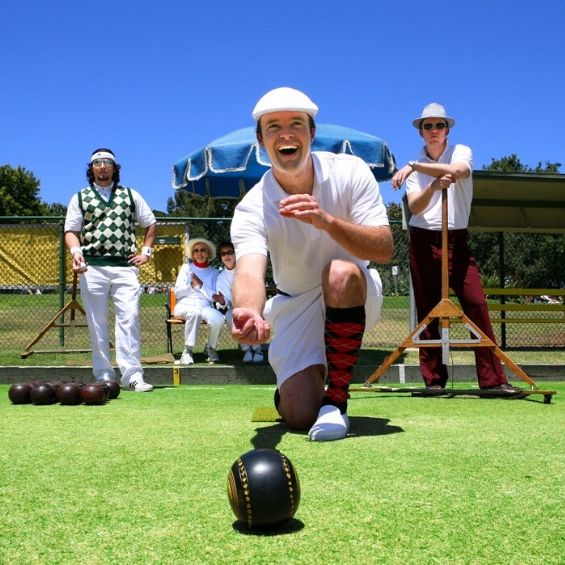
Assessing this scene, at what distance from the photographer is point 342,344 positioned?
12.2 feet

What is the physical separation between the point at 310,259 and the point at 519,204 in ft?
23.4

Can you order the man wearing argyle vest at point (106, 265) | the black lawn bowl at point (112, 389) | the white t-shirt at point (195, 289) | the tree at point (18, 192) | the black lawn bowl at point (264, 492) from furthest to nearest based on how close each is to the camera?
the tree at point (18, 192)
the white t-shirt at point (195, 289)
the man wearing argyle vest at point (106, 265)
the black lawn bowl at point (112, 389)
the black lawn bowl at point (264, 492)

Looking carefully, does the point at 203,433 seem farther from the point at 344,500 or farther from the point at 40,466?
the point at 344,500

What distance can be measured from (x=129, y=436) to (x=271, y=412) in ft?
3.31

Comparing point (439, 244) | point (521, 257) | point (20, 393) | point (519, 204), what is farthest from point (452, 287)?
point (521, 257)

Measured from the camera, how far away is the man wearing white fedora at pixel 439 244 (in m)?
5.29

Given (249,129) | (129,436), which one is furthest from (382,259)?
(249,129)

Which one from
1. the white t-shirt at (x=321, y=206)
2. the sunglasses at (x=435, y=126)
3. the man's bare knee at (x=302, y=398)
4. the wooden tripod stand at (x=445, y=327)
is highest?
the sunglasses at (x=435, y=126)

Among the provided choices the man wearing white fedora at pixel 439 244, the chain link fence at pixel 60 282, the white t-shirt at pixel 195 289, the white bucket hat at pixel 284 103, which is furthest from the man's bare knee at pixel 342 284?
the chain link fence at pixel 60 282

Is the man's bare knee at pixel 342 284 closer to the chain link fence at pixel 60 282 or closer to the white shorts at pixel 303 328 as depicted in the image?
the white shorts at pixel 303 328

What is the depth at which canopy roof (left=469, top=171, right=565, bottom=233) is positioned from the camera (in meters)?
9.38

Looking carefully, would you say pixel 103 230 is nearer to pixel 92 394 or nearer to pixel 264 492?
pixel 92 394

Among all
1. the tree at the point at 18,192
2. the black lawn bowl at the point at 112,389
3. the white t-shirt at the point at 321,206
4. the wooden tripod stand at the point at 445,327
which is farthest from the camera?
the tree at the point at 18,192

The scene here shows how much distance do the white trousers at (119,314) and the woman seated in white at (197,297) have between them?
5.31 feet
